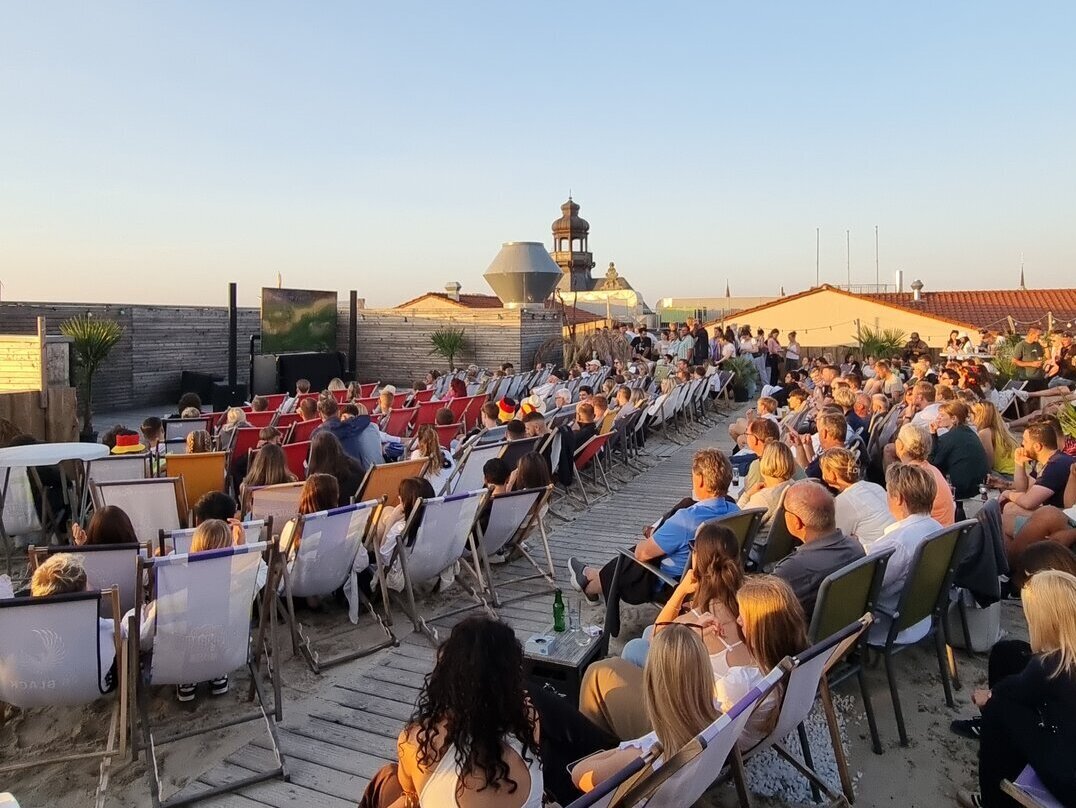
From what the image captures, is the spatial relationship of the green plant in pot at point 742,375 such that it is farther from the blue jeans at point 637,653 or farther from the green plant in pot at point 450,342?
the blue jeans at point 637,653

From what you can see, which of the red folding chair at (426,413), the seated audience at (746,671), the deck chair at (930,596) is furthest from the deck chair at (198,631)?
the red folding chair at (426,413)

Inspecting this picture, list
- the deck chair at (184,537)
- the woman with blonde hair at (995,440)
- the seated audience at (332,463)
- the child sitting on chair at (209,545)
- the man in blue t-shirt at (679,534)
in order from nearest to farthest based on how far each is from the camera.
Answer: the child sitting on chair at (209,545), the deck chair at (184,537), the man in blue t-shirt at (679,534), the seated audience at (332,463), the woman with blonde hair at (995,440)

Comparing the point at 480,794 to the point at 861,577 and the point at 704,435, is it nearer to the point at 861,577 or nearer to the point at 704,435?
the point at 861,577

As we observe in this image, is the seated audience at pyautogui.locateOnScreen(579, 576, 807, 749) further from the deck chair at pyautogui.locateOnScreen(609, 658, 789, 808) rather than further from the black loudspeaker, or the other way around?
the black loudspeaker

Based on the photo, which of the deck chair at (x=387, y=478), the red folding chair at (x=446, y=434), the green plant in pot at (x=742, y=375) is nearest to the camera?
the deck chair at (x=387, y=478)

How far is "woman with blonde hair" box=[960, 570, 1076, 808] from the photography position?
2.33 m

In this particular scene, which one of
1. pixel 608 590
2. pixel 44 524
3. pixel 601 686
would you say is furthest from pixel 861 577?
pixel 44 524

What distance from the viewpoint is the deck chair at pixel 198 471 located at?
584cm

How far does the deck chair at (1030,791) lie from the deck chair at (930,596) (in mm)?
805

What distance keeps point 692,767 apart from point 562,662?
1.22m

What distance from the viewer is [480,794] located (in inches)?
76.1

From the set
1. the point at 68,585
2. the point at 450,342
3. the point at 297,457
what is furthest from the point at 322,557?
the point at 450,342

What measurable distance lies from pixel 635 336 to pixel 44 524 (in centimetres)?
1488

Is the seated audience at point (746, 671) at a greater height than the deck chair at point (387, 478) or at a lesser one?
lesser
